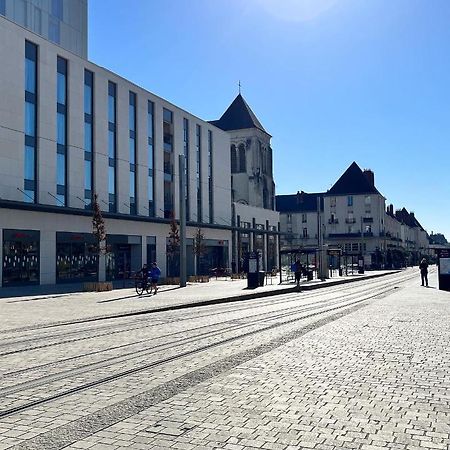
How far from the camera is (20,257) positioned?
3177 centimetres

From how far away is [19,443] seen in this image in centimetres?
491

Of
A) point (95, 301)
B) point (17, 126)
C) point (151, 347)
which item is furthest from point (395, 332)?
point (17, 126)

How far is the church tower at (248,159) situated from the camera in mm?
77188

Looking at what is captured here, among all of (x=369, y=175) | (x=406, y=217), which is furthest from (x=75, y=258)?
(x=406, y=217)

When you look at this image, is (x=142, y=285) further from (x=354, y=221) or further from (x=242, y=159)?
(x=354, y=221)

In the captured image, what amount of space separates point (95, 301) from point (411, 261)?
130 m

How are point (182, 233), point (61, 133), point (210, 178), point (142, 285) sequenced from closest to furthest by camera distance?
point (142, 285) < point (182, 233) < point (61, 133) < point (210, 178)

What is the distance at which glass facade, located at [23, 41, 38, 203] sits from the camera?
107ft

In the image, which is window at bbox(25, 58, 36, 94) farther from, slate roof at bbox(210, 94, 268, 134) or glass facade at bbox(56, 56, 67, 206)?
slate roof at bbox(210, 94, 268, 134)

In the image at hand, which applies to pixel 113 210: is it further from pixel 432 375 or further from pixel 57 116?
pixel 432 375

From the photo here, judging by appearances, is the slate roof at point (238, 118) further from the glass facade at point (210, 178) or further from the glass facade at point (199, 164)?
the glass facade at point (199, 164)

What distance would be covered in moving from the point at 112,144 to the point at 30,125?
849cm

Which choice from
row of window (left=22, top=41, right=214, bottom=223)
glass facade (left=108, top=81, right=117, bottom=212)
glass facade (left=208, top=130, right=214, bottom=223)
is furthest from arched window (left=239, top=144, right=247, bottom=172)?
glass facade (left=108, top=81, right=117, bottom=212)

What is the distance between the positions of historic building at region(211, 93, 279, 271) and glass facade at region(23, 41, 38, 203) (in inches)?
1427
